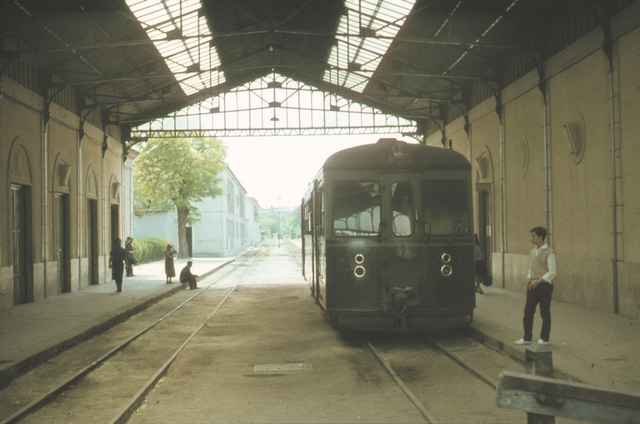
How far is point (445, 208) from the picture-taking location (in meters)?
12.4

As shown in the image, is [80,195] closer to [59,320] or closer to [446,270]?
[59,320]

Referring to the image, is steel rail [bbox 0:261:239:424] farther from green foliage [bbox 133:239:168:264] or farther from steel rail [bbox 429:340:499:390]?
green foliage [bbox 133:239:168:264]

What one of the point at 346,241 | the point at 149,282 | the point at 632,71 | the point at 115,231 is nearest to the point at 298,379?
the point at 346,241

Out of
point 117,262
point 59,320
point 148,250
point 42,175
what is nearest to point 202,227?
point 148,250

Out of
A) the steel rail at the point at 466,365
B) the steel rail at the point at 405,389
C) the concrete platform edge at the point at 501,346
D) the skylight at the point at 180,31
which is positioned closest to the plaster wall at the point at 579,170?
the concrete platform edge at the point at 501,346

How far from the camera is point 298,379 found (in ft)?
30.6

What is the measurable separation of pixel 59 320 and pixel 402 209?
751 cm

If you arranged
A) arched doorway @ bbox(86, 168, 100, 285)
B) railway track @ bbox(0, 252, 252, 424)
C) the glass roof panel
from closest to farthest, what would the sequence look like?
railway track @ bbox(0, 252, 252, 424) < arched doorway @ bbox(86, 168, 100, 285) < the glass roof panel

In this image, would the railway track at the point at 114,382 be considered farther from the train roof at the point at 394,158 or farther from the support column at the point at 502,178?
the support column at the point at 502,178

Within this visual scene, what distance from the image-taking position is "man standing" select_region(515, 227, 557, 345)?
10.5 meters

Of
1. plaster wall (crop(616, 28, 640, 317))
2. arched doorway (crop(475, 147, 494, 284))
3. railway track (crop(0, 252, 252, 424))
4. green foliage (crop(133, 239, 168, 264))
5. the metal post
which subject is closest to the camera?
the metal post

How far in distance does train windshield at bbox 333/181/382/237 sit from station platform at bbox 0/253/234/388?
4.84 meters

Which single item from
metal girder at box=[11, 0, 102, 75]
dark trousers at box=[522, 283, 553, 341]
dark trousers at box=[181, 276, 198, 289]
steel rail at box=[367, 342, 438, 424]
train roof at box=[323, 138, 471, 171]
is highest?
metal girder at box=[11, 0, 102, 75]

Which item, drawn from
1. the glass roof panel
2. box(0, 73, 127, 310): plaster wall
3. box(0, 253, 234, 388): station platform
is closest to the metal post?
box(0, 253, 234, 388): station platform
